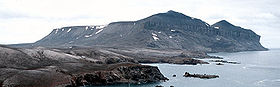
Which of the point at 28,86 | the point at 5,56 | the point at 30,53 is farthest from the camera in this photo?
the point at 30,53

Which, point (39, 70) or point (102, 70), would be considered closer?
point (39, 70)

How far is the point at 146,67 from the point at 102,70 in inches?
695

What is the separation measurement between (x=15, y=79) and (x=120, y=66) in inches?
1590

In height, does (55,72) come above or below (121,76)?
above

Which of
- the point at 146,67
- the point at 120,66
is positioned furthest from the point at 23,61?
the point at 146,67

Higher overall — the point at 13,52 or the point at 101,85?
the point at 13,52

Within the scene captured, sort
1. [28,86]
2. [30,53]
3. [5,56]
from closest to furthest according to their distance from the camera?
[28,86], [5,56], [30,53]

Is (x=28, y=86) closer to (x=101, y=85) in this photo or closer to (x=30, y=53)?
(x=101, y=85)

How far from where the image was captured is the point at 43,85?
10619 centimetres

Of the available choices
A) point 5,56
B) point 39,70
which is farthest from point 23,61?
point 39,70

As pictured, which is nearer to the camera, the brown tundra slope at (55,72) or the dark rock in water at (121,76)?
the brown tundra slope at (55,72)

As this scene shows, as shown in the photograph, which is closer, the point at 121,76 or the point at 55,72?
the point at 55,72

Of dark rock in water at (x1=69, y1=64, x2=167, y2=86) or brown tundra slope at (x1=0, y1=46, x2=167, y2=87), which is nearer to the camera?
brown tundra slope at (x1=0, y1=46, x2=167, y2=87)

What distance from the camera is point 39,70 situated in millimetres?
120312
